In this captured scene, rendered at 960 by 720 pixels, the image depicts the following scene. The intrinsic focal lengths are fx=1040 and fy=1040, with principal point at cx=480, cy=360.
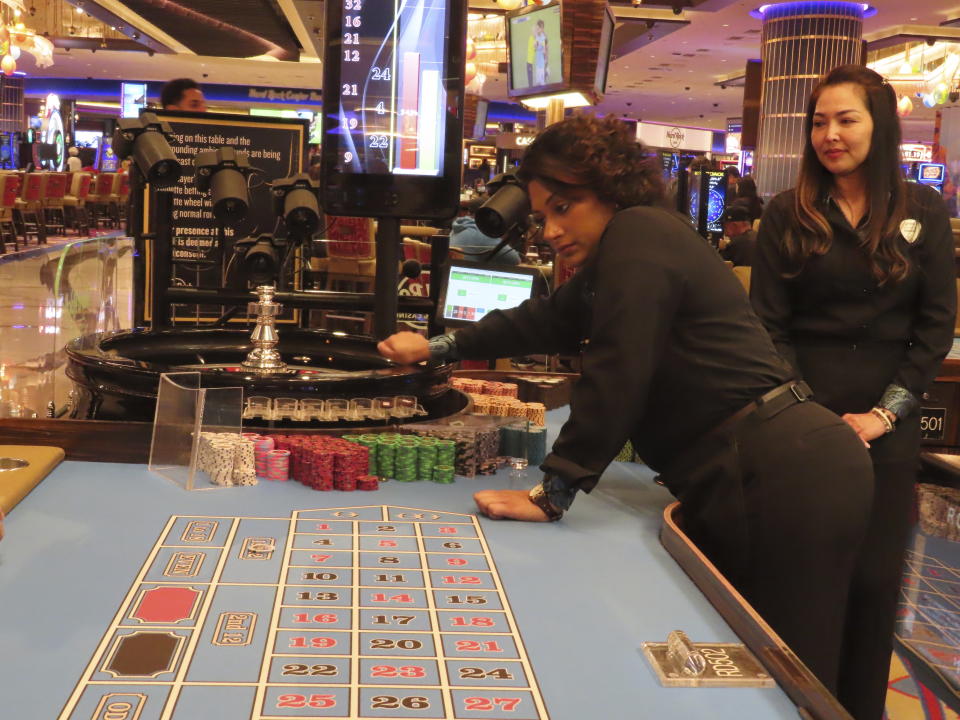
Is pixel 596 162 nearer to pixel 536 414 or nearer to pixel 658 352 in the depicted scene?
pixel 658 352

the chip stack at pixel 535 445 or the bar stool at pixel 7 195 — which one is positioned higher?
the bar stool at pixel 7 195

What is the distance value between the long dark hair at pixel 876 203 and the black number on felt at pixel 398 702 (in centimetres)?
148

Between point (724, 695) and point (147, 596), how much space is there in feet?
2.29

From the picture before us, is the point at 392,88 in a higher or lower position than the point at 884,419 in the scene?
higher

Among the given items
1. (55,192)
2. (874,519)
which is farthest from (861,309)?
(55,192)

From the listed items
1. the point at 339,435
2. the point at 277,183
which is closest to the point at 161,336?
the point at 277,183

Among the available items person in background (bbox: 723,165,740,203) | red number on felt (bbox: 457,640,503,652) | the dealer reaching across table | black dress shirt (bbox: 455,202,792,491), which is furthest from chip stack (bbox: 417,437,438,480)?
person in background (bbox: 723,165,740,203)

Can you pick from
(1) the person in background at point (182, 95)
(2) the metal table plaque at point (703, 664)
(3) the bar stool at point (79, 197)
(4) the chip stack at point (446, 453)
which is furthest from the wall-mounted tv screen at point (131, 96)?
(2) the metal table plaque at point (703, 664)

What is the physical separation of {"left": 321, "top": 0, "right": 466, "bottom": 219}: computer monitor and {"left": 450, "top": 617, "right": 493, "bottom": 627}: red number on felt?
61.4 inches

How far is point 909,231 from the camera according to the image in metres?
2.20

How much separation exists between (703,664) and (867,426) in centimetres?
113

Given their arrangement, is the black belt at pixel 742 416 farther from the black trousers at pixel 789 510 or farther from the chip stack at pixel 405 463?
the chip stack at pixel 405 463

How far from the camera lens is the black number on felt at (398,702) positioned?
3.43ft

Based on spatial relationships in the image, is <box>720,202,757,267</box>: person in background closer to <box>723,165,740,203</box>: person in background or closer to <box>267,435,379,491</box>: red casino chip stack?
<box>723,165,740,203</box>: person in background
